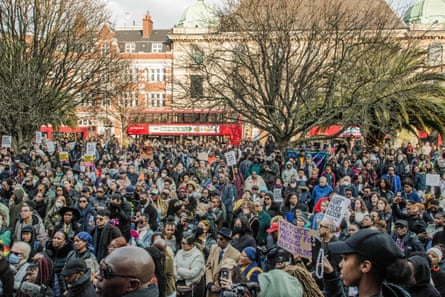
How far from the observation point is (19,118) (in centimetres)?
2580

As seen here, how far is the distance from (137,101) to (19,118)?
3306 centimetres

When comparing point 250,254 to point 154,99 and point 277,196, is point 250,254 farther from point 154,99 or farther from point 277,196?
point 154,99

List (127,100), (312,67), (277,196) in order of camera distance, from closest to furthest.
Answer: (277,196), (312,67), (127,100)

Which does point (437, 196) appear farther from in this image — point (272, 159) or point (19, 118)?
point (19, 118)

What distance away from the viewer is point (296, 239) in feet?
20.6

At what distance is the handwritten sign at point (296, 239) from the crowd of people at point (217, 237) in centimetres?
12

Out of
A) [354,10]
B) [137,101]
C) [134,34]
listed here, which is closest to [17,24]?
[354,10]

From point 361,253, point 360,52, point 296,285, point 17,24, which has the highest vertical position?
point 17,24

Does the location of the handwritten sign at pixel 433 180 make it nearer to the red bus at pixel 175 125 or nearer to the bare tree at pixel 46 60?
the bare tree at pixel 46 60

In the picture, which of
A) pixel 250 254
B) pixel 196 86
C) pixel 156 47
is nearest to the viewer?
pixel 250 254

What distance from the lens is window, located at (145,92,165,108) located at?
207ft

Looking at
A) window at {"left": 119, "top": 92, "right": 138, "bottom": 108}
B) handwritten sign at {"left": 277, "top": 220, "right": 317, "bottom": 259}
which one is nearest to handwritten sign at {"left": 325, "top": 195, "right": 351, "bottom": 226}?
handwritten sign at {"left": 277, "top": 220, "right": 317, "bottom": 259}

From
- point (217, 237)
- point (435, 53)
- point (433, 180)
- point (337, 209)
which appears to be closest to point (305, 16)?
point (435, 53)

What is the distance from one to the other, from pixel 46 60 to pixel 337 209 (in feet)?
74.8
